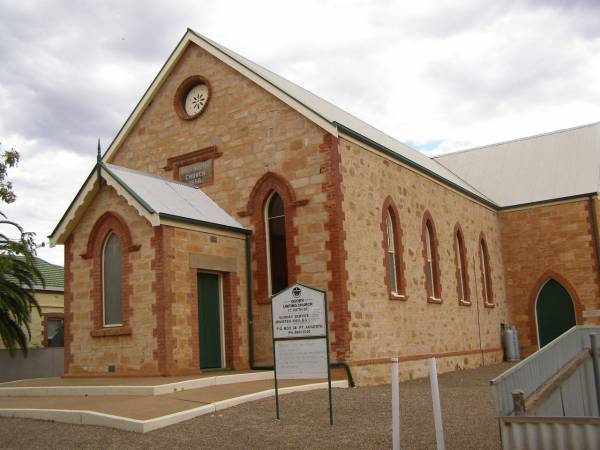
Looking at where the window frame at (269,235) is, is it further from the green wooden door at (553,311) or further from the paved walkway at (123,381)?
the green wooden door at (553,311)

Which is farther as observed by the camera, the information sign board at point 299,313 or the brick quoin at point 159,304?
the brick quoin at point 159,304

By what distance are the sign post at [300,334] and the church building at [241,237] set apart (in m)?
4.54

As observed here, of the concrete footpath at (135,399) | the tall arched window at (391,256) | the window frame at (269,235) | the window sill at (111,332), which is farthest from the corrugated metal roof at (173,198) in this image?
the tall arched window at (391,256)

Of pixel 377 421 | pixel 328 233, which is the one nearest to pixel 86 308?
pixel 328 233

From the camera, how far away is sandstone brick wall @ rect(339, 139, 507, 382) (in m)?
17.7

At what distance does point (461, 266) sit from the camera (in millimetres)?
25891

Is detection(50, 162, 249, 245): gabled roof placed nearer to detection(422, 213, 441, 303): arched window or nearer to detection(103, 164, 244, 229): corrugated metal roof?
detection(103, 164, 244, 229): corrugated metal roof

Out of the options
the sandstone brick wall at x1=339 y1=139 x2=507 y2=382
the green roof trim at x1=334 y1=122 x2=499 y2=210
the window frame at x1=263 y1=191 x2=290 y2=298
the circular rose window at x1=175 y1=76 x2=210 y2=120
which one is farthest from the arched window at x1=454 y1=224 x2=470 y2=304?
the circular rose window at x1=175 y1=76 x2=210 y2=120

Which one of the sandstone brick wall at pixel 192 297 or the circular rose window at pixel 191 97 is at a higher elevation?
the circular rose window at pixel 191 97

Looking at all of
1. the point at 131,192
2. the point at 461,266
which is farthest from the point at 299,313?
the point at 461,266

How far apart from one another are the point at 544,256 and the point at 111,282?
18.7m

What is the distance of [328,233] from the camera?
17234 mm

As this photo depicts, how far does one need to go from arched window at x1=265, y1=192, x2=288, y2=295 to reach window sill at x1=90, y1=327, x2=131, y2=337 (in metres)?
3.84

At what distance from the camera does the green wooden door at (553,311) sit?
28.4 m
